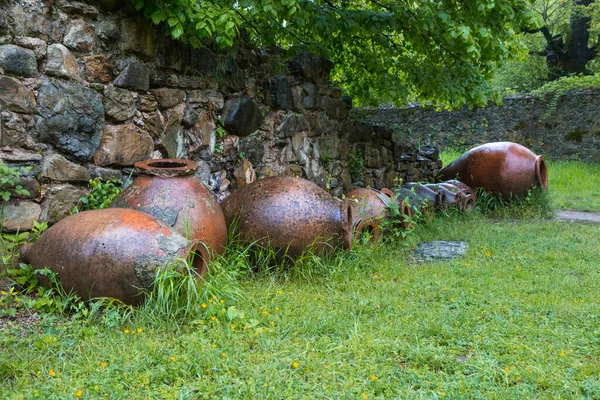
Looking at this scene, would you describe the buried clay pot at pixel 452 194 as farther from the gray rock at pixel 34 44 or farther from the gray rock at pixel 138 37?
the gray rock at pixel 34 44

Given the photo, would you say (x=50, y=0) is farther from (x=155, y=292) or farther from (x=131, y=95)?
(x=155, y=292)

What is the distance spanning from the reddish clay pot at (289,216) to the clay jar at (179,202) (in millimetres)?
315

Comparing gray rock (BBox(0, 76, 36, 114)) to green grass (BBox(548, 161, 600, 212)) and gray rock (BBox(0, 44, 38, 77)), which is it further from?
green grass (BBox(548, 161, 600, 212))

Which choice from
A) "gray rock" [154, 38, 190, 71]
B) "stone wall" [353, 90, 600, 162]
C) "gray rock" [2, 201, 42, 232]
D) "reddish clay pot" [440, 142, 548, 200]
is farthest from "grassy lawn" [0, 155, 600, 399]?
"stone wall" [353, 90, 600, 162]

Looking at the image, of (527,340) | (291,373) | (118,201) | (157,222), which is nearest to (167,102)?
(118,201)

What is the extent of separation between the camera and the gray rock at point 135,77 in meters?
3.62

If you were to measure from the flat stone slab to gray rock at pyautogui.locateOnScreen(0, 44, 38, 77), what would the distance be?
318 cm

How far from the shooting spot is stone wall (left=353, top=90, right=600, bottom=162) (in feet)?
35.7

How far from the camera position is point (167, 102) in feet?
13.0

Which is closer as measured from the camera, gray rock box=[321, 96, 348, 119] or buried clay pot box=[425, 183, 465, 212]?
gray rock box=[321, 96, 348, 119]

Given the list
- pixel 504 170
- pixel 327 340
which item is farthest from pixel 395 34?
pixel 327 340

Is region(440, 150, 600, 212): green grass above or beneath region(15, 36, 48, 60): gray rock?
beneath

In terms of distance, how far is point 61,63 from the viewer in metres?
3.24

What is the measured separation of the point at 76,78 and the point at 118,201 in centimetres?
86
